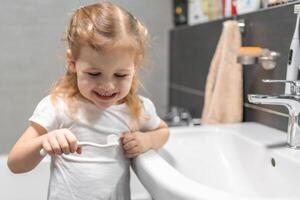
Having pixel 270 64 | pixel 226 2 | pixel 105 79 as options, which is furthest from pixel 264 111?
pixel 105 79

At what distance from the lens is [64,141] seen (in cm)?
62

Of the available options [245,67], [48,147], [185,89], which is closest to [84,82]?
[48,147]

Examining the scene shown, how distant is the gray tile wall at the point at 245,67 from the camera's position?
3.12ft

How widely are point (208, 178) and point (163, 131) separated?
0.60 ft

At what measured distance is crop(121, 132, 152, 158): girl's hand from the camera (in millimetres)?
767

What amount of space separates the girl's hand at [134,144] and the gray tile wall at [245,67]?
0.41 meters

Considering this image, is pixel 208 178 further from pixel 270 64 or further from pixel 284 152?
pixel 270 64

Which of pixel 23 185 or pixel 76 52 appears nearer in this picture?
pixel 76 52

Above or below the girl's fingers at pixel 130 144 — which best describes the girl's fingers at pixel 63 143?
above

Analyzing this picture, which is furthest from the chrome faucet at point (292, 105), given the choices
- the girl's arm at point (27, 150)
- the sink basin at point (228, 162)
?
the girl's arm at point (27, 150)

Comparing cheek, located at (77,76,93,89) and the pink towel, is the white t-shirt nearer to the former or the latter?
cheek, located at (77,76,93,89)

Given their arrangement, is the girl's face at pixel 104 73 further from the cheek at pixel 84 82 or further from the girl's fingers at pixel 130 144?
the girl's fingers at pixel 130 144

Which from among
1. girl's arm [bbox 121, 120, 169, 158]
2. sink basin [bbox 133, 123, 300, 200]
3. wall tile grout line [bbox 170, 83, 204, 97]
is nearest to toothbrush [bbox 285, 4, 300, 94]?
sink basin [bbox 133, 123, 300, 200]

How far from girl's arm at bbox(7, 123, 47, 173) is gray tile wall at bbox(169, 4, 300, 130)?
62cm
